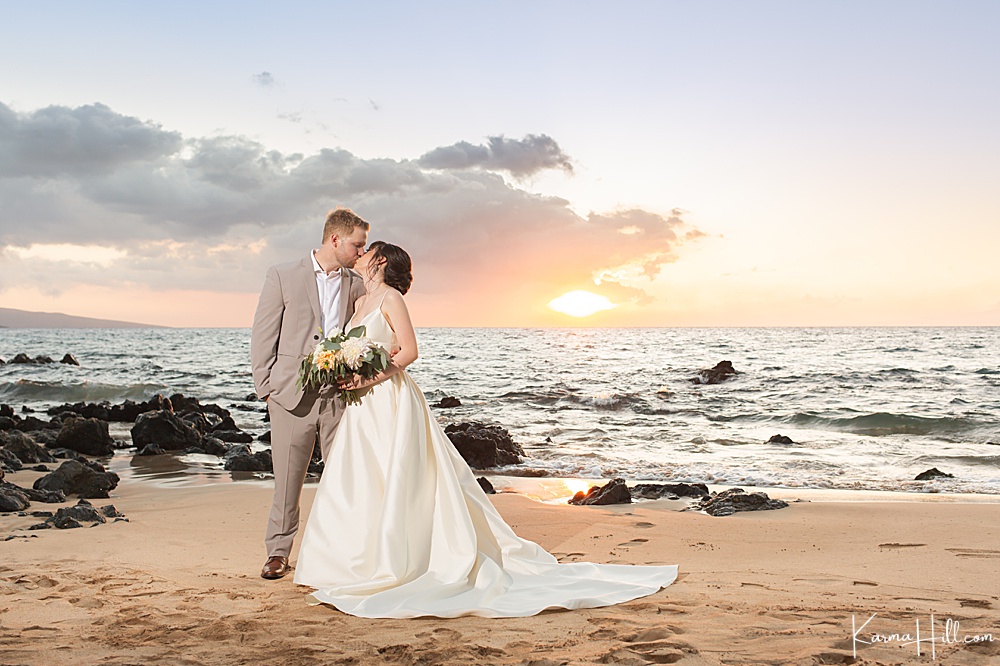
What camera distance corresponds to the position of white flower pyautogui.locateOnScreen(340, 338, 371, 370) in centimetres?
473

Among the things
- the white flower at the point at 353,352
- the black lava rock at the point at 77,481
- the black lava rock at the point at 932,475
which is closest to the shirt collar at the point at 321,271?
the white flower at the point at 353,352

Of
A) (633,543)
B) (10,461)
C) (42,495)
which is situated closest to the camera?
(633,543)

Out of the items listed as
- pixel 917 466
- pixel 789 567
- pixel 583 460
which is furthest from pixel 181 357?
pixel 789 567

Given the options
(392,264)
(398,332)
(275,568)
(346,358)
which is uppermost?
(392,264)

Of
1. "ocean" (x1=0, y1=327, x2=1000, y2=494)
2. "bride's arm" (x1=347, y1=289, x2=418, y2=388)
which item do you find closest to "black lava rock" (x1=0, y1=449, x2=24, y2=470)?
"ocean" (x1=0, y1=327, x2=1000, y2=494)

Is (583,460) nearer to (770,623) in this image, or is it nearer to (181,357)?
(770,623)

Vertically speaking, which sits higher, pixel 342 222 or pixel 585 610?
pixel 342 222

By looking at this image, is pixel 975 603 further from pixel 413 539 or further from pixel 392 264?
pixel 392 264

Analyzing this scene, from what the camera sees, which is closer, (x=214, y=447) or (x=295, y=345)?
(x=295, y=345)

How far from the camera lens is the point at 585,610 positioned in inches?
170

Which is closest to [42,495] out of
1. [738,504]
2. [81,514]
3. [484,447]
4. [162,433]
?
[81,514]

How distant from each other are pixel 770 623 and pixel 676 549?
89.6 inches

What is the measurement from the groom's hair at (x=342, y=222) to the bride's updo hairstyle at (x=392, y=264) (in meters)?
0.26

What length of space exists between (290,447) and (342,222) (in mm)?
1695
